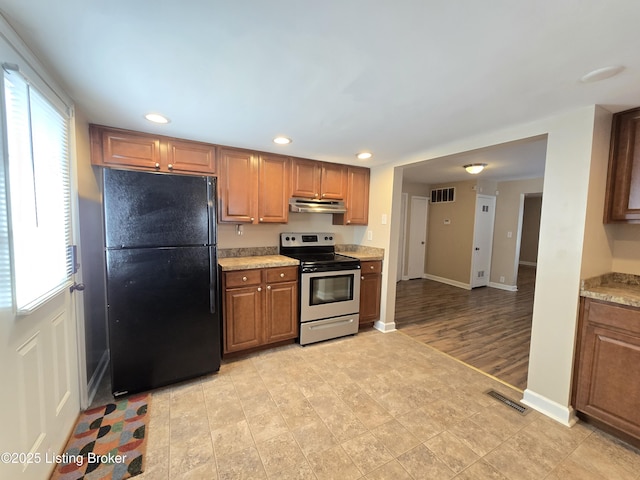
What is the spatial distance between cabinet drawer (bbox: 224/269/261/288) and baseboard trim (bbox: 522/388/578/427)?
2472mm

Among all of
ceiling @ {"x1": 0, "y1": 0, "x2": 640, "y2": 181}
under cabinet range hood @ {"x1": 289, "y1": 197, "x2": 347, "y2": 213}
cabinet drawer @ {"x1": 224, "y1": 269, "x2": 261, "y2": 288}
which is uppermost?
ceiling @ {"x1": 0, "y1": 0, "x2": 640, "y2": 181}

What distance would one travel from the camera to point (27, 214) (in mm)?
1307

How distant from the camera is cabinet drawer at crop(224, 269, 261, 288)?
2611 millimetres

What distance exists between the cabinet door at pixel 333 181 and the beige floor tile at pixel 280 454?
250 centimetres

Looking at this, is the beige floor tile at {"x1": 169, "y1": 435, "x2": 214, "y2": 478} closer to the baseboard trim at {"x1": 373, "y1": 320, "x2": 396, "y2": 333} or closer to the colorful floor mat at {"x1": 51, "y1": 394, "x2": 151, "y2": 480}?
the colorful floor mat at {"x1": 51, "y1": 394, "x2": 151, "y2": 480}

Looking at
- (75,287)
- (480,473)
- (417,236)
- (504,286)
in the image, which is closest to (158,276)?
(75,287)

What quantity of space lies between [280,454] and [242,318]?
1.31 metres

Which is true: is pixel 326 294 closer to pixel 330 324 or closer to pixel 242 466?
pixel 330 324

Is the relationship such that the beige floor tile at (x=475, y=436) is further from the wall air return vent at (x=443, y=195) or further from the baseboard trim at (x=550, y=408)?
the wall air return vent at (x=443, y=195)

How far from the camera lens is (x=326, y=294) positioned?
10.3 feet

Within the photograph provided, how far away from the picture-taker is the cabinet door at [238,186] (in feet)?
9.20

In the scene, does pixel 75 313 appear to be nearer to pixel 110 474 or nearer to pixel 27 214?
pixel 27 214

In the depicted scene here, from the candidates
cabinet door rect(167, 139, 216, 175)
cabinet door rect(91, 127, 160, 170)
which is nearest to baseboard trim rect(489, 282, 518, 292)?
cabinet door rect(167, 139, 216, 175)

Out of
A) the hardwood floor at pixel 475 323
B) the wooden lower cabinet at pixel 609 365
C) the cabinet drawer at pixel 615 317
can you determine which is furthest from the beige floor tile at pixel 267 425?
the cabinet drawer at pixel 615 317
